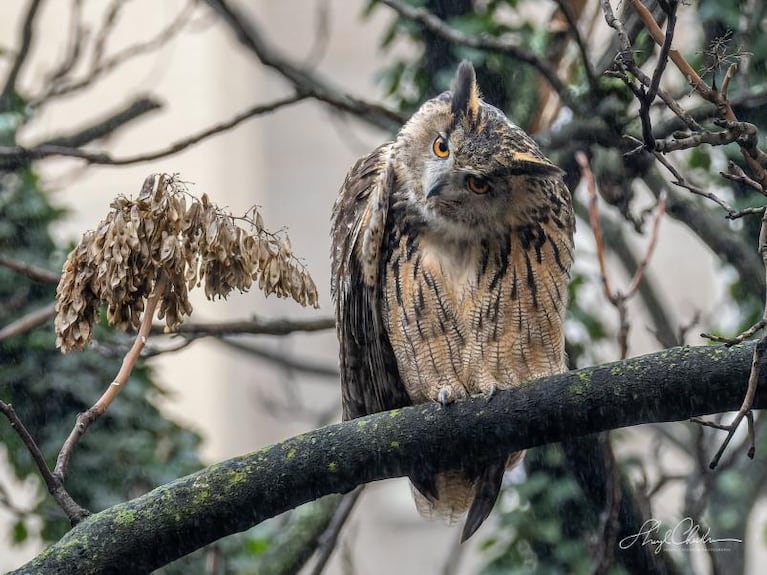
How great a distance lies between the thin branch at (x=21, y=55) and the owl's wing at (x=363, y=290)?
1743mm

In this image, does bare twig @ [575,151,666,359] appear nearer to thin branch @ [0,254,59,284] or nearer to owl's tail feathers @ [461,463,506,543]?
owl's tail feathers @ [461,463,506,543]

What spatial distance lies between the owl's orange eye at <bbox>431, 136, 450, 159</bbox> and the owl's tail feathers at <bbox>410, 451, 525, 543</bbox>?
0.95m

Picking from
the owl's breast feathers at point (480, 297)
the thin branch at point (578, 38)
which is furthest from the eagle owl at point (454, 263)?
the thin branch at point (578, 38)

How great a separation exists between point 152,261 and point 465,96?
45.8 inches

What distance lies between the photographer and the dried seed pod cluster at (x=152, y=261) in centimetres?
207

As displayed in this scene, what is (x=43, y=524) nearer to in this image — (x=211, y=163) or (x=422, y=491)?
(x=422, y=491)

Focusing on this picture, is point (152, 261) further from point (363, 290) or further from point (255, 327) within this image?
point (255, 327)

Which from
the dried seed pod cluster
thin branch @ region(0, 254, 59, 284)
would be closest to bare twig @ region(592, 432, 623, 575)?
the dried seed pod cluster

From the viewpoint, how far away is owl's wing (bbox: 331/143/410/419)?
3.02m

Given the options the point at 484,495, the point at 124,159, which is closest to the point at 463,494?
the point at 484,495

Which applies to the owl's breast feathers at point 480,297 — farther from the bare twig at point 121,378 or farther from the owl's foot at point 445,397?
the bare twig at point 121,378

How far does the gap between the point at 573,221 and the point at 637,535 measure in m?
0.95

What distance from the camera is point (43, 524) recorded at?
406 cm

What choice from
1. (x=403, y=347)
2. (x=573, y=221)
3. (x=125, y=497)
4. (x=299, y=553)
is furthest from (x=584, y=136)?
(x=125, y=497)
